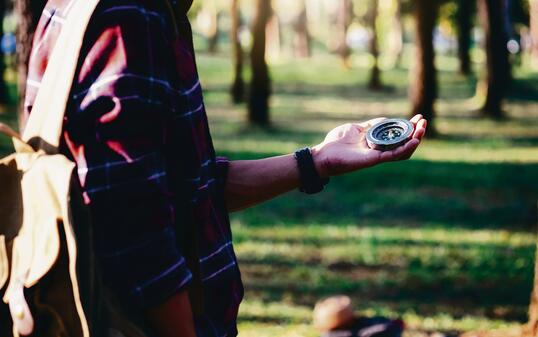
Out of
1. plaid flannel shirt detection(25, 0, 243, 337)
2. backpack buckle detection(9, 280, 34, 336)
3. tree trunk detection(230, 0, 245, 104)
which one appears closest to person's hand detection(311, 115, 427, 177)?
plaid flannel shirt detection(25, 0, 243, 337)

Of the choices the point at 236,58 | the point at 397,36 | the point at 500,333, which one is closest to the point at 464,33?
the point at 236,58

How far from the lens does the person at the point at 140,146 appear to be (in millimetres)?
1552

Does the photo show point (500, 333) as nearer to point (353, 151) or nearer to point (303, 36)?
point (353, 151)

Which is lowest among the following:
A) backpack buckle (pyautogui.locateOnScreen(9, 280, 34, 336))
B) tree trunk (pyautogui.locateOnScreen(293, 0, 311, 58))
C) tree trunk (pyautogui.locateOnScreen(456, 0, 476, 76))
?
tree trunk (pyautogui.locateOnScreen(293, 0, 311, 58))

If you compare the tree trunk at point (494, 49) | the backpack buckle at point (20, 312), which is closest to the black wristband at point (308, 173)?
the backpack buckle at point (20, 312)

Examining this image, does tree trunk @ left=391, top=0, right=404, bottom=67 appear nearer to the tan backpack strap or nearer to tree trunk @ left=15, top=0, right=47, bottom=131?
tree trunk @ left=15, top=0, right=47, bottom=131

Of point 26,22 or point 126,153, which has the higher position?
point 126,153

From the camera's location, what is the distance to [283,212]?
35.3ft

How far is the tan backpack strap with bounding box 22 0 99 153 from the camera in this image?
5.15ft

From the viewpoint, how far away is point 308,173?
220 cm

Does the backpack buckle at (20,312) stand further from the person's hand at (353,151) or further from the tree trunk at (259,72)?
the tree trunk at (259,72)

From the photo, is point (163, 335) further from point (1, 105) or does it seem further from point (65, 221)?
point (1, 105)

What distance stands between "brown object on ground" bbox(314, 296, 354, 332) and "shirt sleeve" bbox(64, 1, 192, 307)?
402 centimetres

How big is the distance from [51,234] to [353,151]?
858mm
